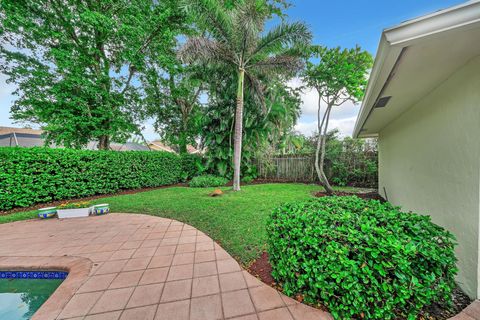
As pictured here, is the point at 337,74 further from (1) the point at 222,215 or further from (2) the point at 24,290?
(2) the point at 24,290

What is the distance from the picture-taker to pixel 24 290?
2.27m

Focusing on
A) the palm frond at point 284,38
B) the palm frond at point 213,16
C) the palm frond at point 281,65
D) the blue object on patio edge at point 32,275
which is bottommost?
the blue object on patio edge at point 32,275

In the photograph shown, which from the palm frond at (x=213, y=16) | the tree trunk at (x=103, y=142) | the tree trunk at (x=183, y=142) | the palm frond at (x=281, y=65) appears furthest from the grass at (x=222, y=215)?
the tree trunk at (x=183, y=142)

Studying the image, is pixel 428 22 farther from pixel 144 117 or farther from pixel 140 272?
pixel 144 117

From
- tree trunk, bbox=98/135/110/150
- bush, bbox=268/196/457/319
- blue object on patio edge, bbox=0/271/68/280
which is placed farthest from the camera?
tree trunk, bbox=98/135/110/150

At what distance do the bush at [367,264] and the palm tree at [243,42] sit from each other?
542 cm

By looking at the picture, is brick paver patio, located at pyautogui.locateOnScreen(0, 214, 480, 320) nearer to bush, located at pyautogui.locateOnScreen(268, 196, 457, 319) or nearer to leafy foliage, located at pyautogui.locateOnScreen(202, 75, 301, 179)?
bush, located at pyautogui.locateOnScreen(268, 196, 457, 319)

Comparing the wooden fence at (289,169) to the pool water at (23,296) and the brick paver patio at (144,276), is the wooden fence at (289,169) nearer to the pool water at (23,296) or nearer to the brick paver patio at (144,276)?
the brick paver patio at (144,276)

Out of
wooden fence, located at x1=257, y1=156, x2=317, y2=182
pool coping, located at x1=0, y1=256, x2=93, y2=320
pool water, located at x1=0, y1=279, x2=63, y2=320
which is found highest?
wooden fence, located at x1=257, y1=156, x2=317, y2=182

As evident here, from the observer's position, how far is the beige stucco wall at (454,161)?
1.71 meters

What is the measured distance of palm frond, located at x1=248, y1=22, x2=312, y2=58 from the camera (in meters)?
6.23

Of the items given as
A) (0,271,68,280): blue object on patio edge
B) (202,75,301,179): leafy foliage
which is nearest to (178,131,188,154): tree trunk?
(202,75,301,179): leafy foliage

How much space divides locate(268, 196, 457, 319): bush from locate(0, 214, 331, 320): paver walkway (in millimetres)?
270

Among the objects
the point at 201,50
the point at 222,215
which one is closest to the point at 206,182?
the point at 222,215
